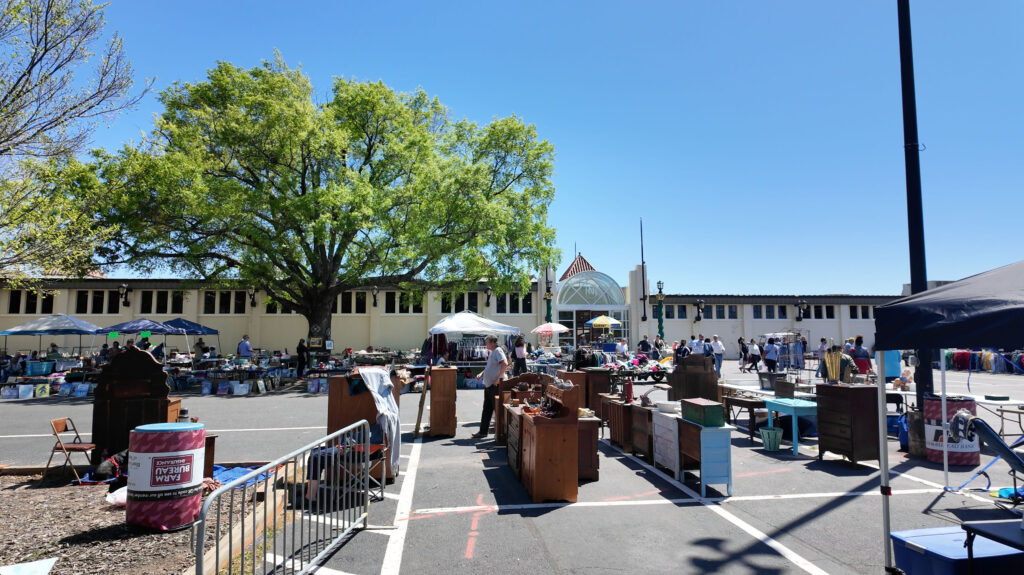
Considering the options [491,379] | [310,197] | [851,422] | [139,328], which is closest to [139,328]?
[139,328]

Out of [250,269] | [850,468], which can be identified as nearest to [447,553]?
[850,468]

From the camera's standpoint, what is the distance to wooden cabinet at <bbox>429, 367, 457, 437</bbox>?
34.7ft

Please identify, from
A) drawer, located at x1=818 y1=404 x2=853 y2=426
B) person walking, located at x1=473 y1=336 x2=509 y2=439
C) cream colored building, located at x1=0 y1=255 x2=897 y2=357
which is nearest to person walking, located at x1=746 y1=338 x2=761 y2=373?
cream colored building, located at x1=0 y1=255 x2=897 y2=357

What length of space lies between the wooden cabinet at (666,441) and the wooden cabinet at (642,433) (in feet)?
0.70

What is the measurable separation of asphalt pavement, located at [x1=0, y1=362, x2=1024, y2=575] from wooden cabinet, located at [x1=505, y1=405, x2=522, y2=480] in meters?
0.26

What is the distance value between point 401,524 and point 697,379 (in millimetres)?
8573

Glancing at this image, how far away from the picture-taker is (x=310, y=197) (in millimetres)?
20828

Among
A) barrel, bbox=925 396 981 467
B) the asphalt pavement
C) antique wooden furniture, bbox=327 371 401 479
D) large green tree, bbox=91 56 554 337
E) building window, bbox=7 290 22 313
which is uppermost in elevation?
large green tree, bbox=91 56 554 337

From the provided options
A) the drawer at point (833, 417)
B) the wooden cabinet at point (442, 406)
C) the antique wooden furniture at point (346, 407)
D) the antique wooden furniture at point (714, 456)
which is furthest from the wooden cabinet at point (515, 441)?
the drawer at point (833, 417)

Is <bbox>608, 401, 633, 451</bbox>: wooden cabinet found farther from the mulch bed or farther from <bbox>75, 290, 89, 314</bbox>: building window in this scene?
<bbox>75, 290, 89, 314</bbox>: building window

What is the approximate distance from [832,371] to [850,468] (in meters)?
6.03

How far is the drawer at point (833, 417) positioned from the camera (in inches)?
316

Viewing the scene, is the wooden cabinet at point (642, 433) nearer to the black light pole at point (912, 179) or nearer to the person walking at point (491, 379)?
the person walking at point (491, 379)

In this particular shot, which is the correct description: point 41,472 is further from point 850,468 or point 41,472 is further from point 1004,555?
point 850,468
